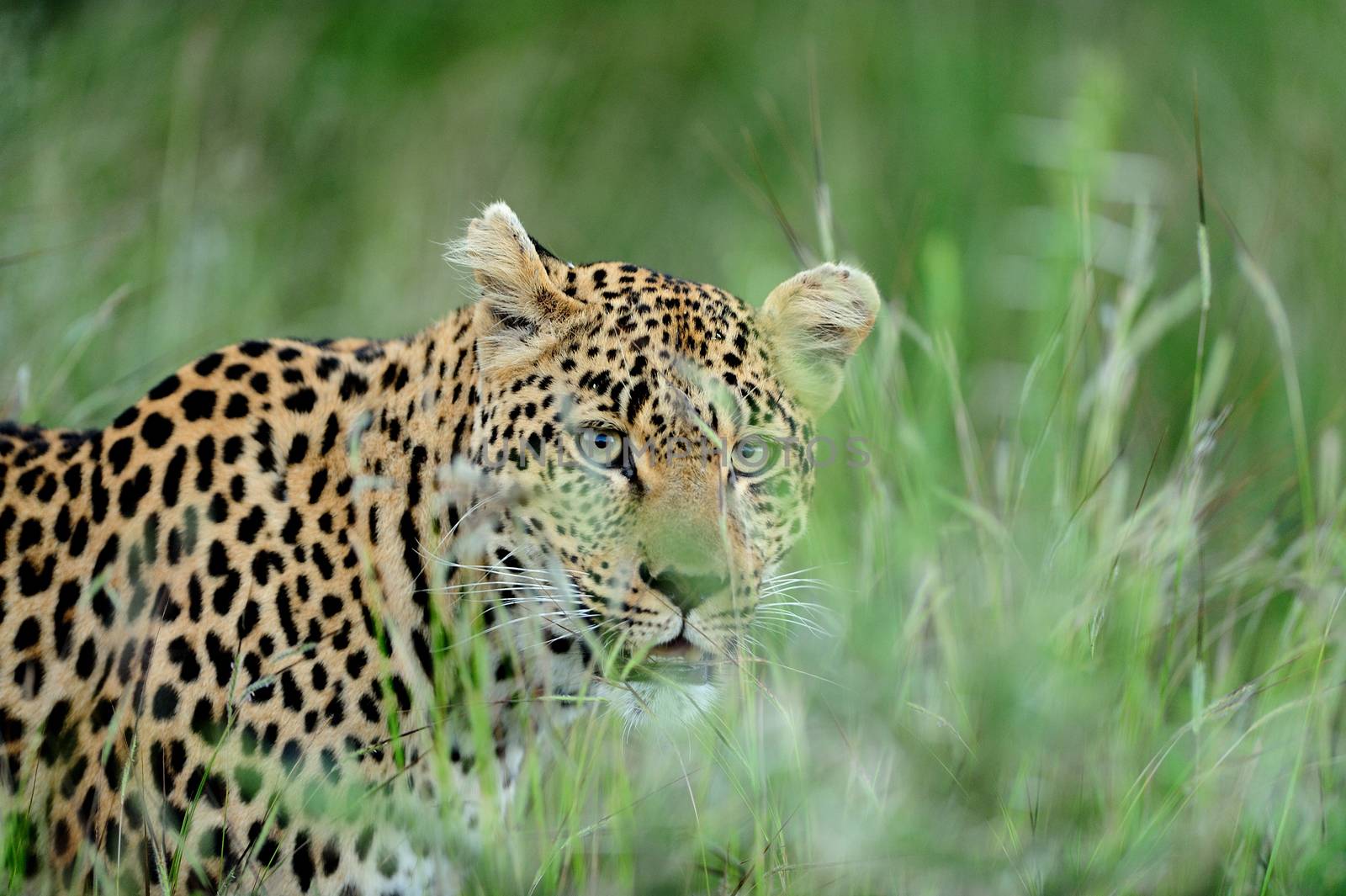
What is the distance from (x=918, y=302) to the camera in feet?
27.0

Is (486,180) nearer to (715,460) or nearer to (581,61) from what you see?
(581,61)

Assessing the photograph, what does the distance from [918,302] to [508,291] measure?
13.3ft

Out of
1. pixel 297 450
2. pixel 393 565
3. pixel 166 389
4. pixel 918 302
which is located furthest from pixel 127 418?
pixel 918 302

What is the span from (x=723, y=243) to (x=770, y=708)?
22.8ft

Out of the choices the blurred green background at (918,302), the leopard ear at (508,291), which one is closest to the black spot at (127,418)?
the blurred green background at (918,302)

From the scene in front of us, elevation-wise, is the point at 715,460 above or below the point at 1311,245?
below

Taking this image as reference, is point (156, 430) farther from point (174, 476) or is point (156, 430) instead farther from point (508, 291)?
point (508, 291)

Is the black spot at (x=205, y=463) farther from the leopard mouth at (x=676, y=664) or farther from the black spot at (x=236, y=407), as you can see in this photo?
the leopard mouth at (x=676, y=664)

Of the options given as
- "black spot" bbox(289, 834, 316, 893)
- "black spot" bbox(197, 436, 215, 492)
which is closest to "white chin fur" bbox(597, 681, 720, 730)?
"black spot" bbox(289, 834, 316, 893)

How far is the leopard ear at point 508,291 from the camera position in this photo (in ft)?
15.3

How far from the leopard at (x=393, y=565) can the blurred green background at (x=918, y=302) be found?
1.43ft

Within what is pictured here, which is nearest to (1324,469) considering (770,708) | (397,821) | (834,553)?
(834,553)

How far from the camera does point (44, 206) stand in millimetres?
8070

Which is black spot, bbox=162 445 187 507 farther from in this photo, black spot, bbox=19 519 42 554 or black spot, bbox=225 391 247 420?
black spot, bbox=19 519 42 554
